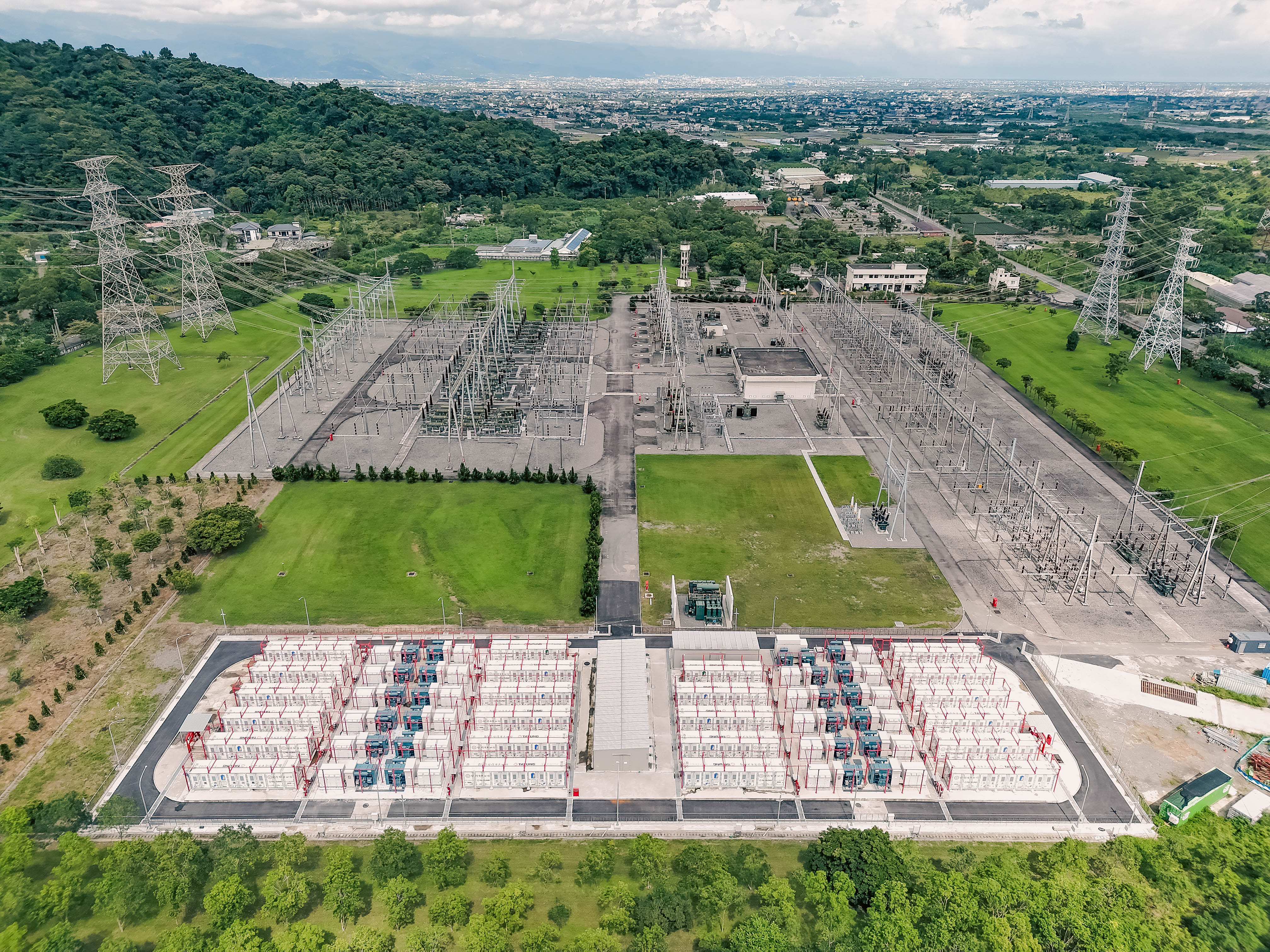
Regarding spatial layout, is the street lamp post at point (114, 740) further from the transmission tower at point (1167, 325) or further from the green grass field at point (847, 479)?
the transmission tower at point (1167, 325)

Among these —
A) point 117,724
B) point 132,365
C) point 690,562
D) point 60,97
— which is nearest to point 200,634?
point 117,724

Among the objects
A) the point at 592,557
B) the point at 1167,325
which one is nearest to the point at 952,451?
the point at 592,557

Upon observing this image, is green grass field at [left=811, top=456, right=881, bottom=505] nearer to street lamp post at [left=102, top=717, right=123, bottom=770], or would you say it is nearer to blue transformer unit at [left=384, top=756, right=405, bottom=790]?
blue transformer unit at [left=384, top=756, right=405, bottom=790]

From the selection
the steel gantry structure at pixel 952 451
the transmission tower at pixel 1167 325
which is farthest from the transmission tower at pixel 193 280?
the transmission tower at pixel 1167 325

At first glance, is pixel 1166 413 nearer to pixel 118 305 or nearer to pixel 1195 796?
pixel 1195 796

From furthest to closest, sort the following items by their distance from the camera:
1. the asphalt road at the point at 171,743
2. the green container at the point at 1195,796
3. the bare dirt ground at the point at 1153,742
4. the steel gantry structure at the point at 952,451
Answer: the steel gantry structure at the point at 952,451 < the bare dirt ground at the point at 1153,742 < the asphalt road at the point at 171,743 < the green container at the point at 1195,796

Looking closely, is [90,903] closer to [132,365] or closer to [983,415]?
[132,365]
